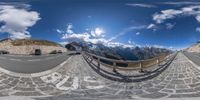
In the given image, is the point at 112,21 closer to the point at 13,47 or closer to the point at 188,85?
the point at 13,47

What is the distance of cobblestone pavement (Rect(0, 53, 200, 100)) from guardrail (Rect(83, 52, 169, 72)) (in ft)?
0.44

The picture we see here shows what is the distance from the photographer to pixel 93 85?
3.69 metres

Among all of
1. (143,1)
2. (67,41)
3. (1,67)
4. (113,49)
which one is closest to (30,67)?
(1,67)

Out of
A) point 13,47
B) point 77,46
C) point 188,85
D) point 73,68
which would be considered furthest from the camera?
point 188,85

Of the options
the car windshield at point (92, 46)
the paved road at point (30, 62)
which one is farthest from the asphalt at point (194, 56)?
the paved road at point (30, 62)

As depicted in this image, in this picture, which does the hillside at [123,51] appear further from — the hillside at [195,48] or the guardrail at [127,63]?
the hillside at [195,48]

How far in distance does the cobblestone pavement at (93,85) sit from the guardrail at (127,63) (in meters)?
0.13

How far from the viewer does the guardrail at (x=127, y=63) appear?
134 inches

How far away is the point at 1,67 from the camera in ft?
10.7

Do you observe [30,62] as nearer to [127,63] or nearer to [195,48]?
[127,63]

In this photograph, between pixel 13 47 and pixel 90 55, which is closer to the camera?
pixel 13 47

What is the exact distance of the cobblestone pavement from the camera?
3.50m

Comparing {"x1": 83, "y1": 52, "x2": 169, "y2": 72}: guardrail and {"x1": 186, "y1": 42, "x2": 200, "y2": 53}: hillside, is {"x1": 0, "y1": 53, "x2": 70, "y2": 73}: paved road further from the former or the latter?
{"x1": 186, "y1": 42, "x2": 200, "y2": 53}: hillside

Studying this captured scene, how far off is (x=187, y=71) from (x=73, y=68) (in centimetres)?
140
